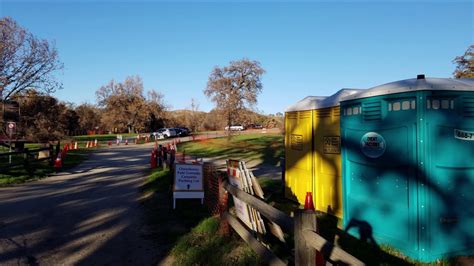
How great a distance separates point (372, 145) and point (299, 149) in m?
3.34

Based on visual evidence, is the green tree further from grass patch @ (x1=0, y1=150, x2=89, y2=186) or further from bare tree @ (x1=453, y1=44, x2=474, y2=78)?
bare tree @ (x1=453, y1=44, x2=474, y2=78)

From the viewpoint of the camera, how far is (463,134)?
5.08 meters

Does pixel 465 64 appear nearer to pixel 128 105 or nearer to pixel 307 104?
pixel 307 104

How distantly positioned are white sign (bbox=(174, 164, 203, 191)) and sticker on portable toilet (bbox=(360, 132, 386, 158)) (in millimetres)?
4651

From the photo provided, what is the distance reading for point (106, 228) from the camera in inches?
296

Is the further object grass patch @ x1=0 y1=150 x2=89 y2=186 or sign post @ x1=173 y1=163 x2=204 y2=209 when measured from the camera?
grass patch @ x1=0 y1=150 x2=89 y2=186

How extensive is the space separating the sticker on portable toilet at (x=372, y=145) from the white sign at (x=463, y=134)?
3.12ft

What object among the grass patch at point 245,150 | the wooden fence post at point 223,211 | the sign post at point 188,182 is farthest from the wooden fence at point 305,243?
the grass patch at point 245,150

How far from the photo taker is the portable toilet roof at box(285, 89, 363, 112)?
7.75m

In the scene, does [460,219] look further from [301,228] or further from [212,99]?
[212,99]

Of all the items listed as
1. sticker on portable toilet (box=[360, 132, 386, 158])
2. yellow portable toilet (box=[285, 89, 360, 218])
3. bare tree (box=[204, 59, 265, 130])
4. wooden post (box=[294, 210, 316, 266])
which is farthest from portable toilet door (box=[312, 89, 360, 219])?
bare tree (box=[204, 59, 265, 130])

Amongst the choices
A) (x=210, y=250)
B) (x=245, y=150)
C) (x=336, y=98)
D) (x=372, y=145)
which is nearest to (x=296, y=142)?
(x=336, y=98)

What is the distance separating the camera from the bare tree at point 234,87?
37.6 m

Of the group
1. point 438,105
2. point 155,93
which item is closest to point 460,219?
point 438,105
